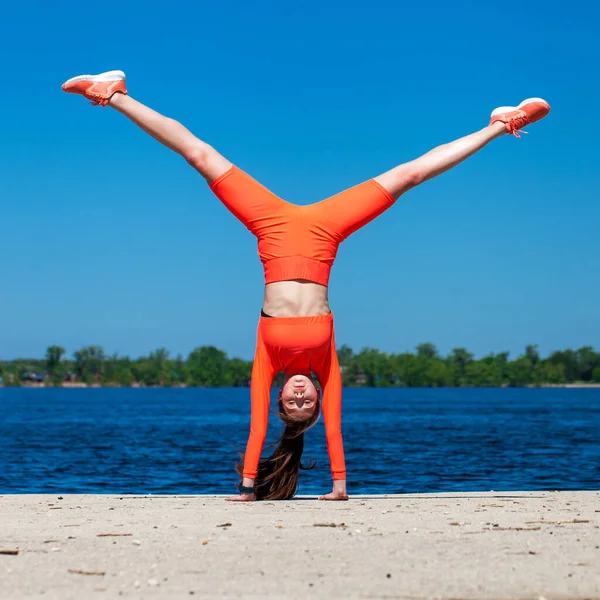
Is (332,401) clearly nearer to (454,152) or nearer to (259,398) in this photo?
(259,398)

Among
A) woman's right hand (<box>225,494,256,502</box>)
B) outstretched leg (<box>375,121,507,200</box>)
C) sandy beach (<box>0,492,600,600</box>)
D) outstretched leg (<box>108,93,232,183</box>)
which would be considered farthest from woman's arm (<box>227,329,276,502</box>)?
outstretched leg (<box>375,121,507,200</box>)

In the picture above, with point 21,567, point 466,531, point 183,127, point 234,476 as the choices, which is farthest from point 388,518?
point 234,476

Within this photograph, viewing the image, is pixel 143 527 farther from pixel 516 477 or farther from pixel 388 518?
pixel 516 477

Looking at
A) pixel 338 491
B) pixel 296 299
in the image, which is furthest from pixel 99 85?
pixel 338 491

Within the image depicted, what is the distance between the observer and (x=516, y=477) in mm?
25750

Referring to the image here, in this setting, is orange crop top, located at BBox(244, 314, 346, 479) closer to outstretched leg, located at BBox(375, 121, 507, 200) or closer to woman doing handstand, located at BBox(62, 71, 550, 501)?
woman doing handstand, located at BBox(62, 71, 550, 501)

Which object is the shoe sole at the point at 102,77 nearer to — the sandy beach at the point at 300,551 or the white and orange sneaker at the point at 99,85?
A: the white and orange sneaker at the point at 99,85

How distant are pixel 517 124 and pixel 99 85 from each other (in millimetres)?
4510

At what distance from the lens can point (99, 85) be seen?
9.96m

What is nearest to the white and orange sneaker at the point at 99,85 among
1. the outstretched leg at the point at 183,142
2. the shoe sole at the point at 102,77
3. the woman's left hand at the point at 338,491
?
the shoe sole at the point at 102,77

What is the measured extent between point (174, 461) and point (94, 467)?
3.25 meters

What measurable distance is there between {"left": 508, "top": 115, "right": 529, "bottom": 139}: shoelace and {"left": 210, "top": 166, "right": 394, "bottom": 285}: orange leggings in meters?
1.74

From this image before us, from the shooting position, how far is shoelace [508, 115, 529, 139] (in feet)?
34.2

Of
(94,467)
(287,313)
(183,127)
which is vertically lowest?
(94,467)
